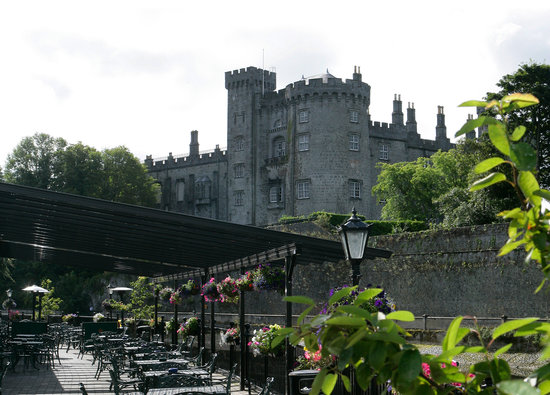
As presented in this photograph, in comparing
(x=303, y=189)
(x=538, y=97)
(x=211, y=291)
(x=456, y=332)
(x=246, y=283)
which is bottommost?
(x=456, y=332)

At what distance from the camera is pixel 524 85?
30938 mm

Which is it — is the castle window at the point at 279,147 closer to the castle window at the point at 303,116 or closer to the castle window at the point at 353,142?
the castle window at the point at 303,116

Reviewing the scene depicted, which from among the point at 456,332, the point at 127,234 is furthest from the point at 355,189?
the point at 456,332

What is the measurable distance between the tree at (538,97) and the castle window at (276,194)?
66.1 feet

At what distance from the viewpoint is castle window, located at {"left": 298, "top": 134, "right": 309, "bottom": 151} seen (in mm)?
46562

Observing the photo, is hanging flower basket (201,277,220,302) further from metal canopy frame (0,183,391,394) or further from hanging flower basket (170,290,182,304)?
hanging flower basket (170,290,182,304)

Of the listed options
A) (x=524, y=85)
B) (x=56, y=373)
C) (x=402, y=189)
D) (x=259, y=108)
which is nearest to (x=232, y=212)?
(x=259, y=108)

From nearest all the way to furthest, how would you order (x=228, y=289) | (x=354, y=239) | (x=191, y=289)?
(x=354, y=239)
(x=228, y=289)
(x=191, y=289)

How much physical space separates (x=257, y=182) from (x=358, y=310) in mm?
49481

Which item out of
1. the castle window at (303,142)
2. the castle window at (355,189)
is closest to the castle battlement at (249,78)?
the castle window at (303,142)

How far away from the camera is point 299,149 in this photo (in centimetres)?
4691

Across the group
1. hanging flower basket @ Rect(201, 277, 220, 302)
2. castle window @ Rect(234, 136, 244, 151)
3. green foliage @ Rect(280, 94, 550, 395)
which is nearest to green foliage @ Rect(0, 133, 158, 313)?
castle window @ Rect(234, 136, 244, 151)

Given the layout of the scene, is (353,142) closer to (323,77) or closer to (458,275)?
(323,77)

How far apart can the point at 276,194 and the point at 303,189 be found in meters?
3.54
